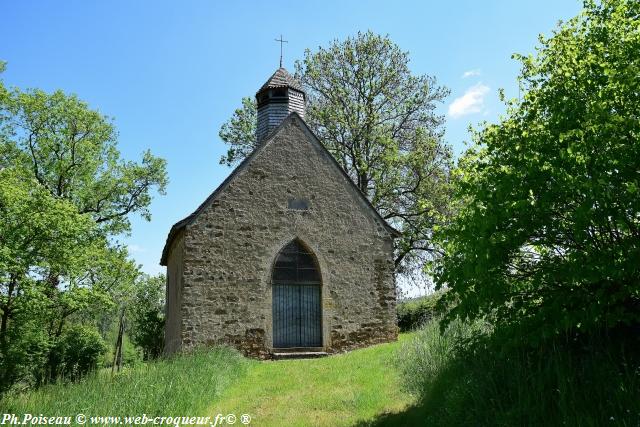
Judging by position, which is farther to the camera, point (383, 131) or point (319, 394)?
point (383, 131)

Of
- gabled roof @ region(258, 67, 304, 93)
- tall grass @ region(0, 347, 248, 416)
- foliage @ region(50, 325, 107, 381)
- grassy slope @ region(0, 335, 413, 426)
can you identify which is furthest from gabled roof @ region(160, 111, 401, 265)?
foliage @ region(50, 325, 107, 381)

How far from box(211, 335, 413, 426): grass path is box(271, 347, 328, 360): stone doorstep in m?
2.45

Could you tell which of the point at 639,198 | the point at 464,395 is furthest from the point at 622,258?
the point at 464,395

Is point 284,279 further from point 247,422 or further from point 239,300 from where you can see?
point 247,422

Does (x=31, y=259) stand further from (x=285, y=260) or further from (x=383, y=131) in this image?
(x=383, y=131)

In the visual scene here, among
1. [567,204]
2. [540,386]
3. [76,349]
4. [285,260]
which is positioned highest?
[285,260]

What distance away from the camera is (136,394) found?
23.4 feet

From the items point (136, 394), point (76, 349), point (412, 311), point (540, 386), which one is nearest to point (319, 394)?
point (136, 394)

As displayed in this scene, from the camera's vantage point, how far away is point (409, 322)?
21.0 m

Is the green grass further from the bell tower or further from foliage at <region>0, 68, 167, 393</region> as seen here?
the bell tower

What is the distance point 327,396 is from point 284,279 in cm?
681

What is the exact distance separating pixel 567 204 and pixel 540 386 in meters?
1.88

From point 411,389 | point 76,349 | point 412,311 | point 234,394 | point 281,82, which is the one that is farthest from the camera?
point 76,349

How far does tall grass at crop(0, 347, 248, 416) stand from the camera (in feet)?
21.2
